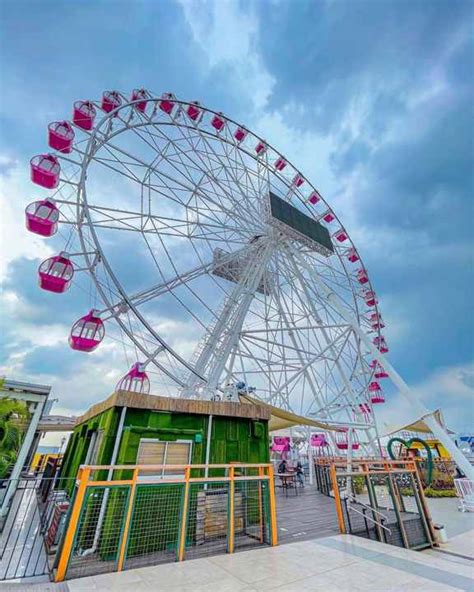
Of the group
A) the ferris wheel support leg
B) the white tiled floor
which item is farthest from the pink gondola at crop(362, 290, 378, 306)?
the white tiled floor

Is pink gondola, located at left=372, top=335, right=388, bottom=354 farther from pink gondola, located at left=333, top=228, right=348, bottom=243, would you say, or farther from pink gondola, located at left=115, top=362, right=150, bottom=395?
pink gondola, located at left=115, top=362, right=150, bottom=395

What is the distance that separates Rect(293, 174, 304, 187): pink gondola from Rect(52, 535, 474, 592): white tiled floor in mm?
17958

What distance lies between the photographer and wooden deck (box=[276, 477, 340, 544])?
6.34m

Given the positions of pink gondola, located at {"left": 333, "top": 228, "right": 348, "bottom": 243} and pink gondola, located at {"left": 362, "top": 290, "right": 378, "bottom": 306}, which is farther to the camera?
pink gondola, located at {"left": 362, "top": 290, "right": 378, "bottom": 306}

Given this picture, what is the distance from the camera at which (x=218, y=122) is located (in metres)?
15.6

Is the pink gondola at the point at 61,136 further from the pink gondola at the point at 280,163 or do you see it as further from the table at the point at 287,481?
the table at the point at 287,481

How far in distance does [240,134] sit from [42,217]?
1136 centimetres

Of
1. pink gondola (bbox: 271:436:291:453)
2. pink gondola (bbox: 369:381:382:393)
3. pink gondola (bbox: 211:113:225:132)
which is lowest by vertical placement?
pink gondola (bbox: 271:436:291:453)

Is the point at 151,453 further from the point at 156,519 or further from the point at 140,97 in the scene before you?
the point at 140,97

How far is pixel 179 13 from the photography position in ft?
→ 44.9

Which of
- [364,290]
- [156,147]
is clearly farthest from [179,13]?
[364,290]

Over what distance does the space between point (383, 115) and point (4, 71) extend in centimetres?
1703

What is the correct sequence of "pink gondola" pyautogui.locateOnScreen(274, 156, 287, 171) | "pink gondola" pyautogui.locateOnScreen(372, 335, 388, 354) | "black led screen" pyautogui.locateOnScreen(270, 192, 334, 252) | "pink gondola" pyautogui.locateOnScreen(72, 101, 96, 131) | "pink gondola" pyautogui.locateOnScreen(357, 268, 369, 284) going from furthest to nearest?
"pink gondola" pyautogui.locateOnScreen(372, 335, 388, 354) → "pink gondola" pyautogui.locateOnScreen(357, 268, 369, 284) → "pink gondola" pyautogui.locateOnScreen(274, 156, 287, 171) → "black led screen" pyautogui.locateOnScreen(270, 192, 334, 252) → "pink gondola" pyautogui.locateOnScreen(72, 101, 96, 131)

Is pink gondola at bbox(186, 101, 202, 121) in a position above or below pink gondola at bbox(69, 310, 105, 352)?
above
